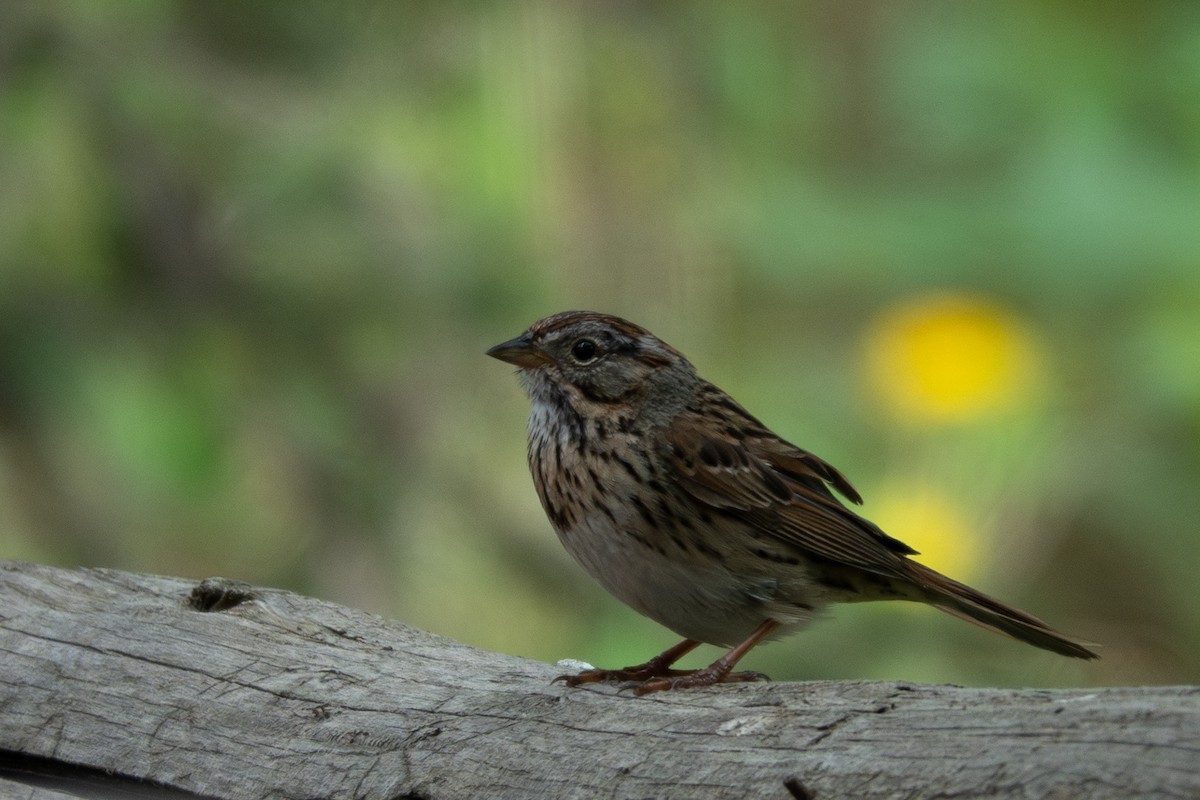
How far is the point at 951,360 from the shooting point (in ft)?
16.6

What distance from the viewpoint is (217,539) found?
502 centimetres

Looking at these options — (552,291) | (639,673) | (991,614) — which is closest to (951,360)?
(552,291)

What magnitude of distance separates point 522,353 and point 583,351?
123mm

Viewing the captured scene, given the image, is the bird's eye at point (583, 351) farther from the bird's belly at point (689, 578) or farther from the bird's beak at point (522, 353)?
the bird's belly at point (689, 578)

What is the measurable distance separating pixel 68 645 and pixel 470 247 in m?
2.11

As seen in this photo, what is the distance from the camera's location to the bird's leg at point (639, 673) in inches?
100

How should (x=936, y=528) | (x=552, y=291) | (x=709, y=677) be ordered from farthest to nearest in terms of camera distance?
(x=552, y=291) → (x=936, y=528) → (x=709, y=677)

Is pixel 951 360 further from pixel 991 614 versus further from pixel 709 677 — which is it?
pixel 709 677

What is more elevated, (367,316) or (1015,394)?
(1015,394)

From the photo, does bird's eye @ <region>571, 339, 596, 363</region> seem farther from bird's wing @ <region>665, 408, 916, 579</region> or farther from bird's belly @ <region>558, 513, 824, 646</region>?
bird's belly @ <region>558, 513, 824, 646</region>

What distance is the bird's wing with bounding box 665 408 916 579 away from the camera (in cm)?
293

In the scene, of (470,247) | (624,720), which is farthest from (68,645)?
(470,247)

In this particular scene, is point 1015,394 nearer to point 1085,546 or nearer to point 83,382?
point 1085,546

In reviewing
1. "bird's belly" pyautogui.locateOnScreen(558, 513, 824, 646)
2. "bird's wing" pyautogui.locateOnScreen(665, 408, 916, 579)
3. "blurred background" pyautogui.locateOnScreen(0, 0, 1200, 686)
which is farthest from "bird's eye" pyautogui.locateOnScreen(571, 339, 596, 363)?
"blurred background" pyautogui.locateOnScreen(0, 0, 1200, 686)
